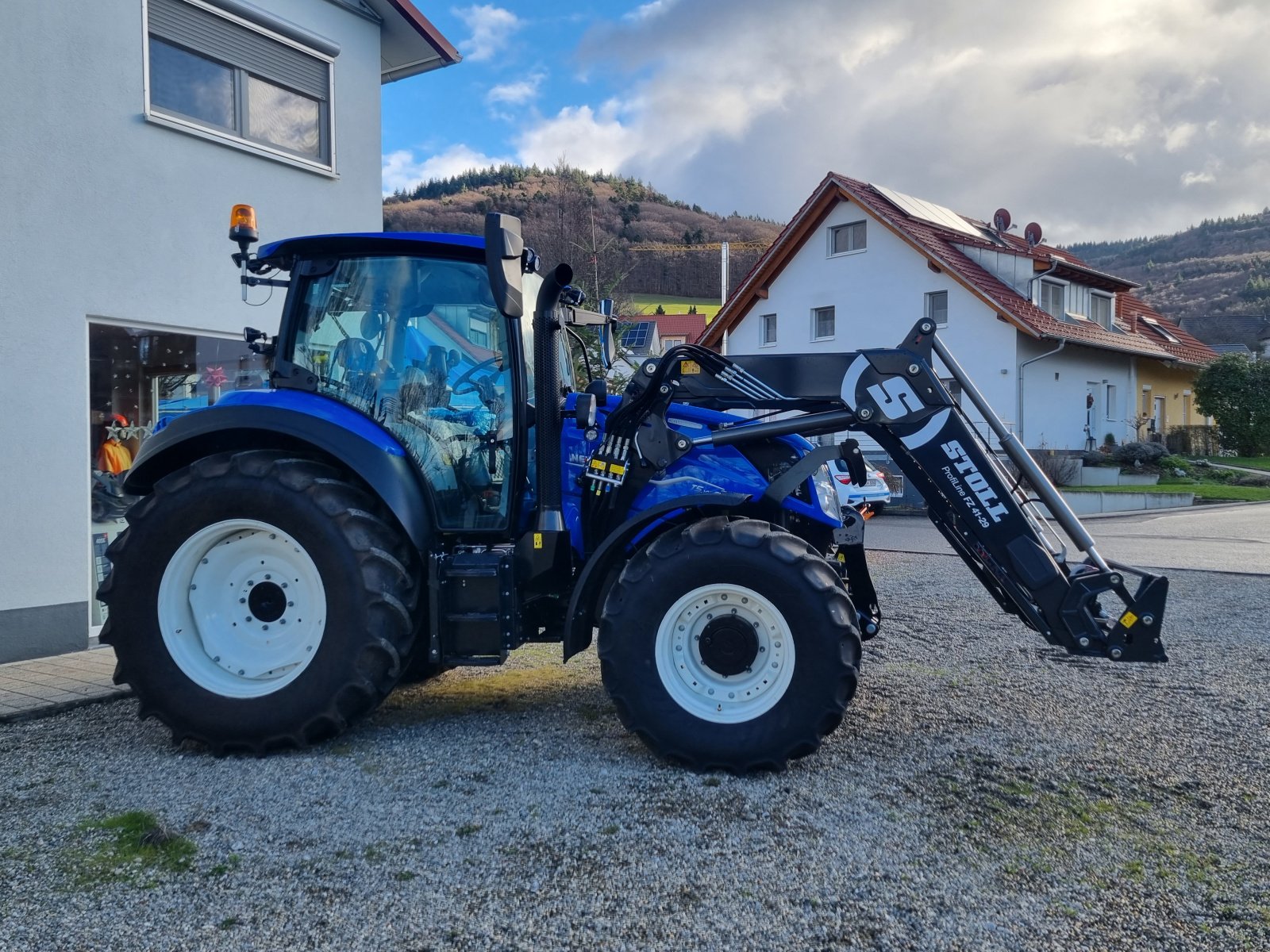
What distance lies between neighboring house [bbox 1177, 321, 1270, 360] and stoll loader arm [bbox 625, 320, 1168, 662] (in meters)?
69.0

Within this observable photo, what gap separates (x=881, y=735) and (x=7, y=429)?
18.3 ft

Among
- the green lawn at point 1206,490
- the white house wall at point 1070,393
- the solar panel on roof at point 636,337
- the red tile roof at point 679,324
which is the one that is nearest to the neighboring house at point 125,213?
the solar panel on roof at point 636,337

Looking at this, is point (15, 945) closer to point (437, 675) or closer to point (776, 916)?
point (776, 916)

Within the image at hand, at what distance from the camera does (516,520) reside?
4.65m

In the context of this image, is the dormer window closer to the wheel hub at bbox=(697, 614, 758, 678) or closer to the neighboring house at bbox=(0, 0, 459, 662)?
the neighboring house at bbox=(0, 0, 459, 662)

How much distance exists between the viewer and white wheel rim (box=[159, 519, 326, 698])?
446 centimetres

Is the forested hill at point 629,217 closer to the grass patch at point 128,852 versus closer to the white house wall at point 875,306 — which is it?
the white house wall at point 875,306

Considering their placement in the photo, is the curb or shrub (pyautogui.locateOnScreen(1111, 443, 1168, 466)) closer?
the curb

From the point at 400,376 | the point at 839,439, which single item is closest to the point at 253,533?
the point at 400,376

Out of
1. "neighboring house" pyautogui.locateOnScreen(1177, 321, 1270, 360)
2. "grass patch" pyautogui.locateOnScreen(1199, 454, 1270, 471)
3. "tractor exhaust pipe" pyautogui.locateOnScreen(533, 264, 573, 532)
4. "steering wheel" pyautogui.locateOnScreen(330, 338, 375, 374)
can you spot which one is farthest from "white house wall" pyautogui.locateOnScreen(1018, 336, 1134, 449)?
"neighboring house" pyautogui.locateOnScreen(1177, 321, 1270, 360)

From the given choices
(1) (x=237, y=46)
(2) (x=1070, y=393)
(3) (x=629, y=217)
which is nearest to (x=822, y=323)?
(2) (x=1070, y=393)

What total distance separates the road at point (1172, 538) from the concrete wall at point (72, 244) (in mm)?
8244

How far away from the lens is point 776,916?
2883 millimetres

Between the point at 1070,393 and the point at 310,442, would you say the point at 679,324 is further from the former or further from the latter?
the point at 310,442
